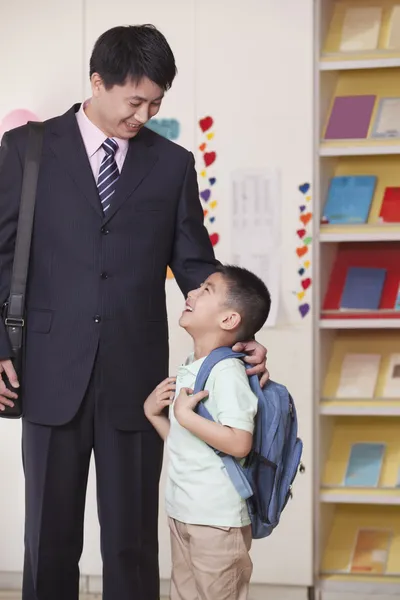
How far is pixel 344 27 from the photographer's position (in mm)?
3510

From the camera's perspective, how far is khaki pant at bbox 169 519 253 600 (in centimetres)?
204

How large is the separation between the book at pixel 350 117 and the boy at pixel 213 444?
4.71 feet

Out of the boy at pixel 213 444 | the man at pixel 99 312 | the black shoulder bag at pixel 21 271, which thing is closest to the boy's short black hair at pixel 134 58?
the man at pixel 99 312

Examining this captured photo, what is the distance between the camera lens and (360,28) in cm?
348

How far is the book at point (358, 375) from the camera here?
11.4 ft

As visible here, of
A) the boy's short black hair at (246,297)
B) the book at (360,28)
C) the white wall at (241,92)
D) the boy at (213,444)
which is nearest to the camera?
the boy at (213,444)

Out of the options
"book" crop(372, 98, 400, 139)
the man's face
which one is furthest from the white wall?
the man's face

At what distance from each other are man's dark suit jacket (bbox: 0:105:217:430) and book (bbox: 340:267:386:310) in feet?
4.26

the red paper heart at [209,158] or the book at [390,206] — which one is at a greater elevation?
the red paper heart at [209,158]

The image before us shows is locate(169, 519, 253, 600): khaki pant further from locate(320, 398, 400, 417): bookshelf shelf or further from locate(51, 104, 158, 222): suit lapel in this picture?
locate(320, 398, 400, 417): bookshelf shelf

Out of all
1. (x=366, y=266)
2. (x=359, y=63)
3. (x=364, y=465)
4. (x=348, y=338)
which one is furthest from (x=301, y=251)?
(x=364, y=465)

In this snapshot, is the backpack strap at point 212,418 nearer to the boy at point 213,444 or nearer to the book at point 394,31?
the boy at point 213,444

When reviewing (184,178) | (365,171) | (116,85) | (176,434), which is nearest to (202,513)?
(176,434)

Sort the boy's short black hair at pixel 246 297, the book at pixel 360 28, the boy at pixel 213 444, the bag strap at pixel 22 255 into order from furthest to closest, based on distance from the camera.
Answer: the book at pixel 360 28, the bag strap at pixel 22 255, the boy's short black hair at pixel 246 297, the boy at pixel 213 444
